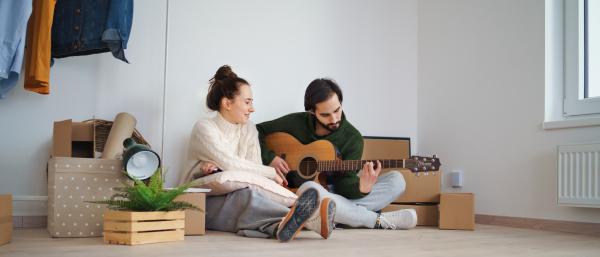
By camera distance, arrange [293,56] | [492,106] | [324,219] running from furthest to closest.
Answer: [293,56]
[492,106]
[324,219]

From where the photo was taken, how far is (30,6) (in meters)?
2.00

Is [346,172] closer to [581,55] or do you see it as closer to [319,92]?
[319,92]

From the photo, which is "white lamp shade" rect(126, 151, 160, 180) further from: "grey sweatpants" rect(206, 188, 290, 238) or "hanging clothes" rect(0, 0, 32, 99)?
"hanging clothes" rect(0, 0, 32, 99)

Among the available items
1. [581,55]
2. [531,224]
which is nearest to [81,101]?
[531,224]

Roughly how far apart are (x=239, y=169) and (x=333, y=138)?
60 centimetres

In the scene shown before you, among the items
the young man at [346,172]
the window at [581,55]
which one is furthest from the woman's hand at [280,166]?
the window at [581,55]

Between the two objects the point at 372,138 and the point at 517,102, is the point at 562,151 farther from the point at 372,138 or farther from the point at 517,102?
the point at 372,138

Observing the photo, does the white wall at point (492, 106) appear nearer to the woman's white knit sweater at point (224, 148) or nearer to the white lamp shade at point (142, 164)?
the woman's white knit sweater at point (224, 148)

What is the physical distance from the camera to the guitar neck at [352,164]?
6.94ft

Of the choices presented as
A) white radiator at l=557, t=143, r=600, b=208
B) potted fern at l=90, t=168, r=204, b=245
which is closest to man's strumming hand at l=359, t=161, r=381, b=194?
potted fern at l=90, t=168, r=204, b=245

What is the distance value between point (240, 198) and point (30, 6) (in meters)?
1.25

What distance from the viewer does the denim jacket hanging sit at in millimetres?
2191

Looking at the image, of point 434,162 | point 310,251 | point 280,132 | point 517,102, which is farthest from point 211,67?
point 517,102

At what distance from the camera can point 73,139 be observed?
85.4 inches
